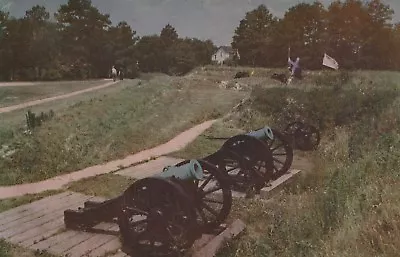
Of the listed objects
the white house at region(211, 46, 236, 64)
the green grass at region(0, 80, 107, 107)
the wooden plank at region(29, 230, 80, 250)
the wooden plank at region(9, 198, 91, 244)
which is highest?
the white house at region(211, 46, 236, 64)

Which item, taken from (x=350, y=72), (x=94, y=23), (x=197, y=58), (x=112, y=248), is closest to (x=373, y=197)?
(x=350, y=72)

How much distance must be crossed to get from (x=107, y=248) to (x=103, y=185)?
1.74 meters

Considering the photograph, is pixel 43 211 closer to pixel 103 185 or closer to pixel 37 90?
pixel 103 185

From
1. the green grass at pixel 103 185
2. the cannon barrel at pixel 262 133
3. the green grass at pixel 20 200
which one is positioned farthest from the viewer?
the cannon barrel at pixel 262 133

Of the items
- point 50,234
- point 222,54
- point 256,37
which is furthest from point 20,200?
point 256,37

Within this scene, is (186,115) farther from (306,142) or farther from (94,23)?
A: (306,142)

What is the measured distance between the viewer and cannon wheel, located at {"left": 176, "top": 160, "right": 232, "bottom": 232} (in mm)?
4852

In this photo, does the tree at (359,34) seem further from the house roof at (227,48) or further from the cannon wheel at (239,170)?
the cannon wheel at (239,170)

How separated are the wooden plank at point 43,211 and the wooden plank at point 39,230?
0.49ft

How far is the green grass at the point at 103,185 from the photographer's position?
5.72 m

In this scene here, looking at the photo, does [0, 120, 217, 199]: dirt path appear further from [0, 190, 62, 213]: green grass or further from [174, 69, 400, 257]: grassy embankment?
[174, 69, 400, 257]: grassy embankment

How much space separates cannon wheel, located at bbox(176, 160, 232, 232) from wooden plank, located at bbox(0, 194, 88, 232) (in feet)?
4.74

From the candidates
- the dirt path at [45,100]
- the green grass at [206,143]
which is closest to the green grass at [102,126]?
the dirt path at [45,100]

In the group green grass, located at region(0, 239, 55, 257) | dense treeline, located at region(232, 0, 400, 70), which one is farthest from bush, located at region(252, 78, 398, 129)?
green grass, located at region(0, 239, 55, 257)
